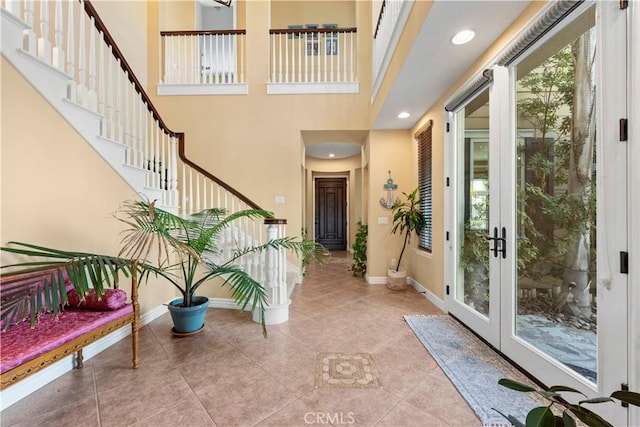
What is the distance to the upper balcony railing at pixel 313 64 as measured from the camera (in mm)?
4266

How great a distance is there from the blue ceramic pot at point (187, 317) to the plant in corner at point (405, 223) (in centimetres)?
255

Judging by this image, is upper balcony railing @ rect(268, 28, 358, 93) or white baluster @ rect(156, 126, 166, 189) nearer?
white baluster @ rect(156, 126, 166, 189)

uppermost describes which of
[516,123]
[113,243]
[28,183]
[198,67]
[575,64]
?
[198,67]

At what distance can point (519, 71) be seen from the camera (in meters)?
2.00

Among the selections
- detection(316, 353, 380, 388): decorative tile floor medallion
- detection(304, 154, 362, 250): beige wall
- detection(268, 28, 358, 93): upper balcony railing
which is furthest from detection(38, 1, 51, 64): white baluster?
detection(304, 154, 362, 250): beige wall

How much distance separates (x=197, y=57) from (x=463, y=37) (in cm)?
403

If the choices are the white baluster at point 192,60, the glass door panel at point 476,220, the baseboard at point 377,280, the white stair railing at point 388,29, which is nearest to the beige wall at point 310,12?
the white baluster at point 192,60

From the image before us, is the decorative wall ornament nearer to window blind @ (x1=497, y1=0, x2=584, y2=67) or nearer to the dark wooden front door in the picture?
window blind @ (x1=497, y1=0, x2=584, y2=67)

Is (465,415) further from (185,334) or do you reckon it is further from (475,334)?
(185,334)

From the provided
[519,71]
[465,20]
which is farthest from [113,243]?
[519,71]

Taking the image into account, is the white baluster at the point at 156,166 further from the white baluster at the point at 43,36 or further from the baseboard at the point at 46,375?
the baseboard at the point at 46,375

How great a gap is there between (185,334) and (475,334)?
261 cm

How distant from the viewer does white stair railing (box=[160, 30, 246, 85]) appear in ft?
14.3

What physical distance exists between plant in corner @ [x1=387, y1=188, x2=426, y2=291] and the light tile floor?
3.88 ft
